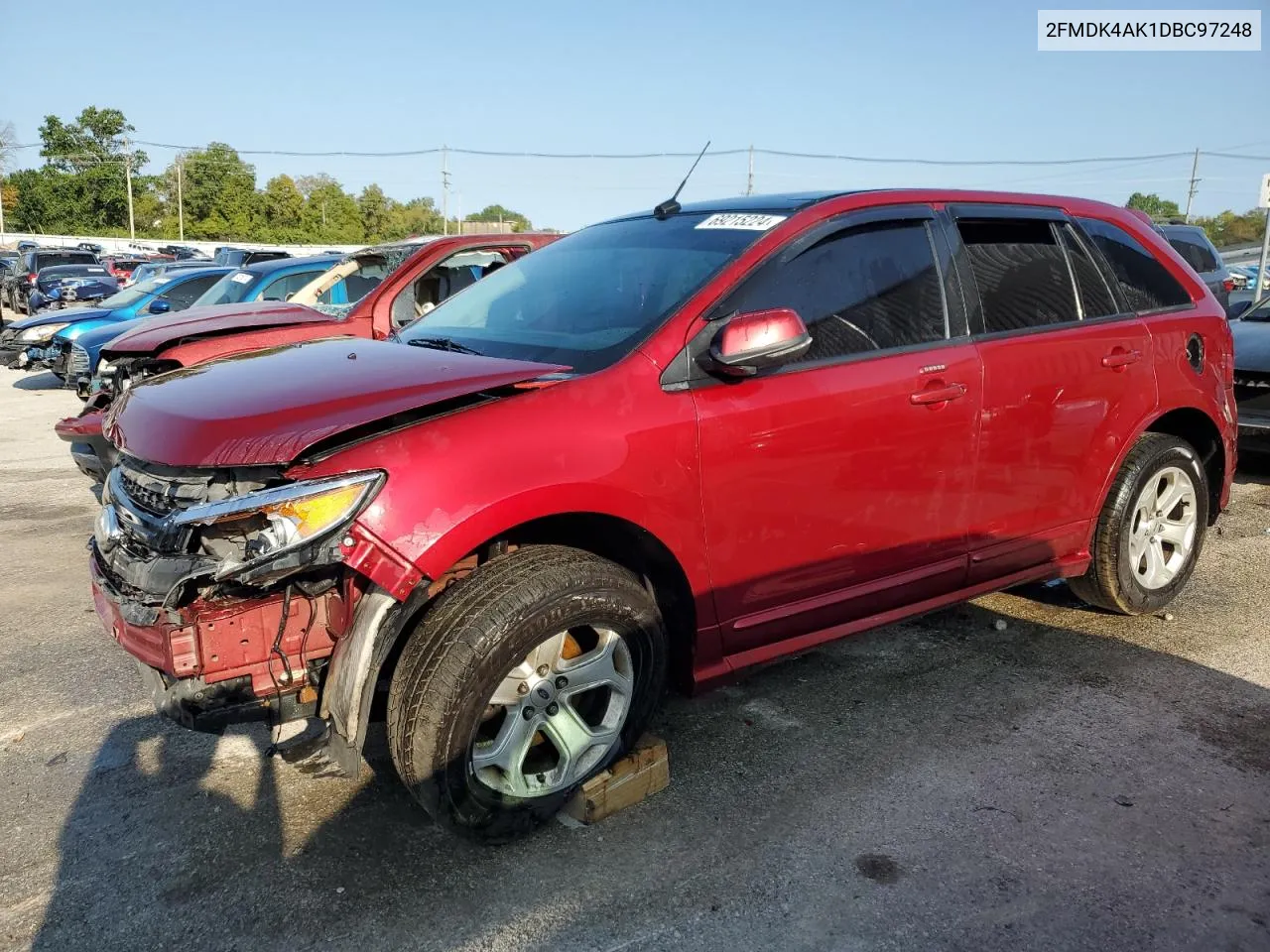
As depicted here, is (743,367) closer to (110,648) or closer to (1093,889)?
(1093,889)

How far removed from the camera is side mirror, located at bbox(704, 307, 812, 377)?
114 inches

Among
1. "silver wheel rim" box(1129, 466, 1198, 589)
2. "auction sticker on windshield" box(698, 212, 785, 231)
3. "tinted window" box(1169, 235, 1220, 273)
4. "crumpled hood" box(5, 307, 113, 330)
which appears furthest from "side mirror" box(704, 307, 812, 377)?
"crumpled hood" box(5, 307, 113, 330)

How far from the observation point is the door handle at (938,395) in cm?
341

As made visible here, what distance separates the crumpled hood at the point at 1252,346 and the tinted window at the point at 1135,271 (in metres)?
3.09

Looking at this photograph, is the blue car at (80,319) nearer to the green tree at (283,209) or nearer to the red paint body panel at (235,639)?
the red paint body panel at (235,639)

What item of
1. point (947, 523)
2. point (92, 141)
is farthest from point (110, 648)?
point (92, 141)

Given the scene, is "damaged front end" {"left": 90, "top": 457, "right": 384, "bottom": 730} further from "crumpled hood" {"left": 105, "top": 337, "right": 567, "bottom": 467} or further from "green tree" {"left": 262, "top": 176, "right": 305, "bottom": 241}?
"green tree" {"left": 262, "top": 176, "right": 305, "bottom": 241}

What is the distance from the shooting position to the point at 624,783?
9.66ft

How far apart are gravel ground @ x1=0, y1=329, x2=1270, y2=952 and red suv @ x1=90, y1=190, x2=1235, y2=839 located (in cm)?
33

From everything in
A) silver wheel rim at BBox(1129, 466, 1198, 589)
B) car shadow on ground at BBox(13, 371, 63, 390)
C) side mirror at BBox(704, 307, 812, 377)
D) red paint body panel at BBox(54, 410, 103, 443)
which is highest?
side mirror at BBox(704, 307, 812, 377)

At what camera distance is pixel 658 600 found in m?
3.13

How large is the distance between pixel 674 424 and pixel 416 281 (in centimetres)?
467

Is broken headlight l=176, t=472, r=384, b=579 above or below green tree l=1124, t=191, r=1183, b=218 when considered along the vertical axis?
below

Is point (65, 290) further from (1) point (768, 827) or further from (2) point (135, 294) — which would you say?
(1) point (768, 827)
